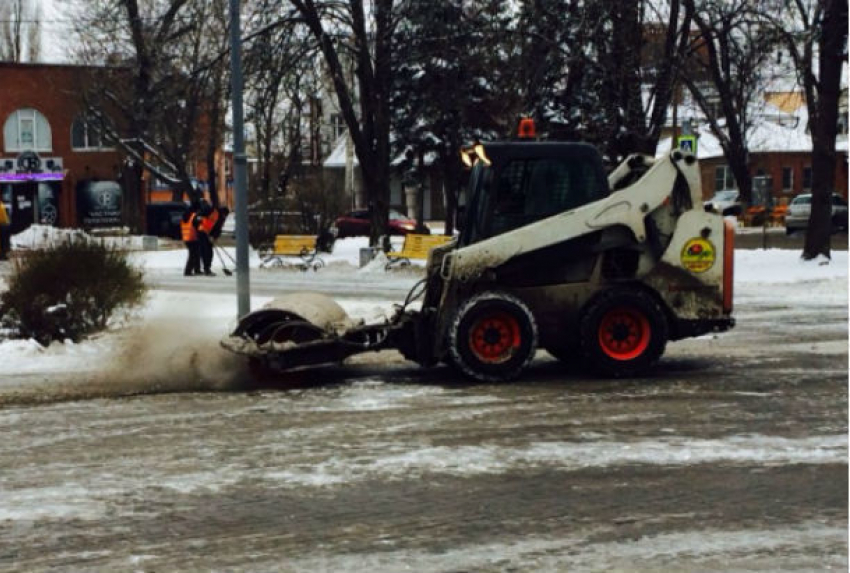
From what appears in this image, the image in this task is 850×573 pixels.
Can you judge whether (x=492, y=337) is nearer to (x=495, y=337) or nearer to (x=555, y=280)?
(x=495, y=337)

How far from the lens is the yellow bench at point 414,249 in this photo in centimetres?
2641

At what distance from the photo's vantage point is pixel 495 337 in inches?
427

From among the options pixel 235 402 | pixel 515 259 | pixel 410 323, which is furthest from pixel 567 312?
pixel 235 402

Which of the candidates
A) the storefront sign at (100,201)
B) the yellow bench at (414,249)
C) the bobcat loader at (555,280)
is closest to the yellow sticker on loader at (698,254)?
the bobcat loader at (555,280)

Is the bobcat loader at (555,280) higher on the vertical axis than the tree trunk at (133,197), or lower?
lower

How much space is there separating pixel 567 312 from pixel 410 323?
1570 millimetres

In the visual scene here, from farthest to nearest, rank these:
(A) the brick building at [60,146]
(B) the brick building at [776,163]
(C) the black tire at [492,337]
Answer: (B) the brick building at [776,163], (A) the brick building at [60,146], (C) the black tire at [492,337]

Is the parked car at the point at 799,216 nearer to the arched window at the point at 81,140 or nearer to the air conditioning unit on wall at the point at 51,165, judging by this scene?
the air conditioning unit on wall at the point at 51,165

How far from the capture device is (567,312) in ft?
36.0

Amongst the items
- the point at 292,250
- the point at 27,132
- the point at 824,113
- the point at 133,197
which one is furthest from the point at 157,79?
the point at 27,132

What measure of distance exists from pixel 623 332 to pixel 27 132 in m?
47.9

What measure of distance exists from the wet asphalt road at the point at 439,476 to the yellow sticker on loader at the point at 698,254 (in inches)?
44.1

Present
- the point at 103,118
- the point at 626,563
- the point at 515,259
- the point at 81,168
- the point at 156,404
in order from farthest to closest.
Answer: the point at 81,168 → the point at 103,118 → the point at 515,259 → the point at 156,404 → the point at 626,563

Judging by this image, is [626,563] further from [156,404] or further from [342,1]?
[342,1]
